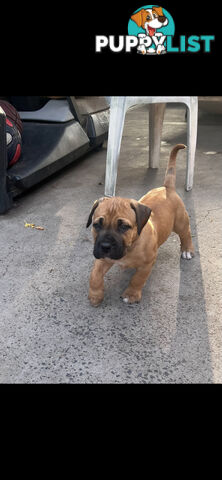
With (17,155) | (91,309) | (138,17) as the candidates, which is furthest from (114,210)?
(138,17)

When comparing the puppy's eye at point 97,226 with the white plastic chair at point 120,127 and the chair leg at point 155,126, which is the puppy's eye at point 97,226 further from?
the chair leg at point 155,126

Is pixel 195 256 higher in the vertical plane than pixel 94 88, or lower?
lower

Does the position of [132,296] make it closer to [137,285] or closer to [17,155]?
[137,285]

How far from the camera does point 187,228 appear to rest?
239 centimetres

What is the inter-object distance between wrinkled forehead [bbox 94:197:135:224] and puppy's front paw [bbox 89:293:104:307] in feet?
1.41

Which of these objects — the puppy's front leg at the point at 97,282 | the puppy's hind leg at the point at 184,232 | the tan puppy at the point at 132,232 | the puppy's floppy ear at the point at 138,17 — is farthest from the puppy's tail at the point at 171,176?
the puppy's floppy ear at the point at 138,17

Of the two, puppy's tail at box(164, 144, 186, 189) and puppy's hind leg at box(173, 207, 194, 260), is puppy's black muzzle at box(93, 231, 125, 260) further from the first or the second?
puppy's tail at box(164, 144, 186, 189)

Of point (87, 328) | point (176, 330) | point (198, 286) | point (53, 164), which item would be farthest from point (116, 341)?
point (53, 164)

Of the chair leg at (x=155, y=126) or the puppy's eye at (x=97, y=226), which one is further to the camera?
the chair leg at (x=155, y=126)

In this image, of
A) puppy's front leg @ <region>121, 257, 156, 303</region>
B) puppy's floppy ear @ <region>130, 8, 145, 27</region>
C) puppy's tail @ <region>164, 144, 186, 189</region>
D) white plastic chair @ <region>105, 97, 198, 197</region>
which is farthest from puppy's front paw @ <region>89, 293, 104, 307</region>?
puppy's floppy ear @ <region>130, 8, 145, 27</region>

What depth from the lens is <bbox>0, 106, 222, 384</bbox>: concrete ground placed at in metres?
1.62

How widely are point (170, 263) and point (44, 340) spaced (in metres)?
0.97

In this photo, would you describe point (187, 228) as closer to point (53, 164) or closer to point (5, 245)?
point (5, 245)

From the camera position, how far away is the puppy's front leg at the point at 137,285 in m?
1.99
